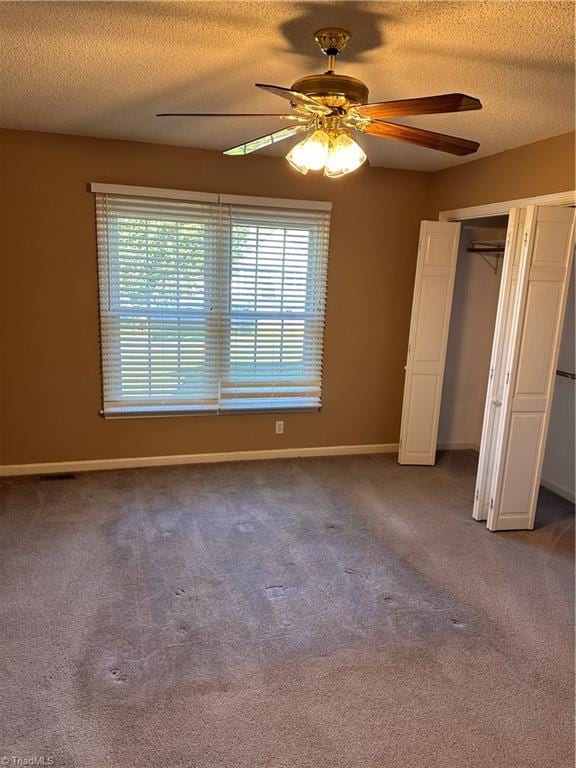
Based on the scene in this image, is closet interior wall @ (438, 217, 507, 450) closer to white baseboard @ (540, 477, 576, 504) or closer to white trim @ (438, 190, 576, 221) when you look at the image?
white trim @ (438, 190, 576, 221)

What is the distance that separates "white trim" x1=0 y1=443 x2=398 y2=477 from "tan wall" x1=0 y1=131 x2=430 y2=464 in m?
0.06

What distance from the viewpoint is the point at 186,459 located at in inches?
182

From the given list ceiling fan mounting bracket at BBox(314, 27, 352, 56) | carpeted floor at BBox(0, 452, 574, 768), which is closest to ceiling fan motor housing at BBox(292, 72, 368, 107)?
ceiling fan mounting bracket at BBox(314, 27, 352, 56)

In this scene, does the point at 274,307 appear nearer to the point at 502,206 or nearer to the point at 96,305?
the point at 96,305

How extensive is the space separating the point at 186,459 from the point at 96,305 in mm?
1497

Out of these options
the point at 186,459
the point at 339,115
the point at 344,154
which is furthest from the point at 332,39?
the point at 186,459

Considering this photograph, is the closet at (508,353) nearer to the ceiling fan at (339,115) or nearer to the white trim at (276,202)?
the white trim at (276,202)

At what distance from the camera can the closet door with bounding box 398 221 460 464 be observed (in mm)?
4512

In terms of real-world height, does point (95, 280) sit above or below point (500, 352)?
above

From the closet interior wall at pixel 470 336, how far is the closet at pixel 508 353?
0.20 metres

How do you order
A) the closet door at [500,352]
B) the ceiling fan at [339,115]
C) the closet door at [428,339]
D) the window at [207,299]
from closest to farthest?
the ceiling fan at [339,115] → the closet door at [500,352] → the window at [207,299] → the closet door at [428,339]

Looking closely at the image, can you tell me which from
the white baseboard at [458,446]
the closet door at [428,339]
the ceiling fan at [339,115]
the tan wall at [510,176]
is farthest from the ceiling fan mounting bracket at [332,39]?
the white baseboard at [458,446]

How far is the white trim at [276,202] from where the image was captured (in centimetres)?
426

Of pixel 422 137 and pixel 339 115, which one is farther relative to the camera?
pixel 422 137
